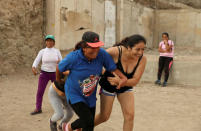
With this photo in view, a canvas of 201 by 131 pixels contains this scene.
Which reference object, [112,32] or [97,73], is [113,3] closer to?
[112,32]

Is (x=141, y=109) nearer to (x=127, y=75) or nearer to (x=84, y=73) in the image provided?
(x=127, y=75)

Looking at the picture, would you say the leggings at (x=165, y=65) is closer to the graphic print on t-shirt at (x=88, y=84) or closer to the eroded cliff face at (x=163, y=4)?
the graphic print on t-shirt at (x=88, y=84)

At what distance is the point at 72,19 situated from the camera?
10.5 m

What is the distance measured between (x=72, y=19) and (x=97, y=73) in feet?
26.1

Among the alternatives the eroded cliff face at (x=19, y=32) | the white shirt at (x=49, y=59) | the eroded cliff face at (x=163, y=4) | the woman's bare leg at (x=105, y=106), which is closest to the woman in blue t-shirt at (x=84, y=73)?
the woman's bare leg at (x=105, y=106)

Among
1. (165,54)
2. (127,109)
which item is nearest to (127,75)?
(127,109)

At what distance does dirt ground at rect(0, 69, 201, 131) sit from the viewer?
455 centimetres

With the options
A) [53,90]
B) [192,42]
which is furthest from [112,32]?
[53,90]

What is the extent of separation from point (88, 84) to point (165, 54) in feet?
20.2

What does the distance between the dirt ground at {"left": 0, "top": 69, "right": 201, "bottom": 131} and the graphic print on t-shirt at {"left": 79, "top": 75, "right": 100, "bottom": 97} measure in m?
1.64

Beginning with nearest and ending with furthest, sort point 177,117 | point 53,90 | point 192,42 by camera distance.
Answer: point 53,90 < point 177,117 < point 192,42

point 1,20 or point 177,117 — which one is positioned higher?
point 1,20

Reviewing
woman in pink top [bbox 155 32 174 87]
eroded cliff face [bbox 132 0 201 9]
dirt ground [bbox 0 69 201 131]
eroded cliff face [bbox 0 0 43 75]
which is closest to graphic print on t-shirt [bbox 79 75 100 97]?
dirt ground [bbox 0 69 201 131]

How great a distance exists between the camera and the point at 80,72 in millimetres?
2811
